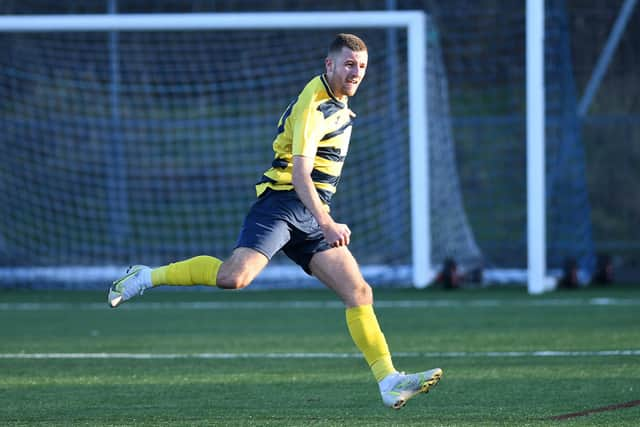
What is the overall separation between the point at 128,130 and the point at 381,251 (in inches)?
144

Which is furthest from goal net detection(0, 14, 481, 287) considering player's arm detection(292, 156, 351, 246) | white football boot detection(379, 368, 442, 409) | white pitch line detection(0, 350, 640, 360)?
white football boot detection(379, 368, 442, 409)

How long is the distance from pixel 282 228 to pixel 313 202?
0.32 m

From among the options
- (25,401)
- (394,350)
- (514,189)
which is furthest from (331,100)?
(514,189)

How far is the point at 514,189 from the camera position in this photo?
16.2m

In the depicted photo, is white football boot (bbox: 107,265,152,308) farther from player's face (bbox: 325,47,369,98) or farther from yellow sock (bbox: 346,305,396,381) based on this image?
player's face (bbox: 325,47,369,98)

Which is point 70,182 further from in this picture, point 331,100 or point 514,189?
point 331,100

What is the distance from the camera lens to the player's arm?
186 inches

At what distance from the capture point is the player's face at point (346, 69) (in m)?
4.99

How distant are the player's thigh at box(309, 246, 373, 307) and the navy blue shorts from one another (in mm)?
49

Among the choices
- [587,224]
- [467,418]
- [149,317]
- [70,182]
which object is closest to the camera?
[467,418]

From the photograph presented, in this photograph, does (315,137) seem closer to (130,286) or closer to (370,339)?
(370,339)

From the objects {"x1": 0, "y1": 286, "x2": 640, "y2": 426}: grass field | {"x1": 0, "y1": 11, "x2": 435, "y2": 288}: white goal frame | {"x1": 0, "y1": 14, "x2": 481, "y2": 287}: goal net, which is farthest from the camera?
{"x1": 0, "y1": 14, "x2": 481, "y2": 287}: goal net

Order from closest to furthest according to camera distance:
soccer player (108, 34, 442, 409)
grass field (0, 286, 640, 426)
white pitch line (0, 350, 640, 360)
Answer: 1. soccer player (108, 34, 442, 409)
2. grass field (0, 286, 640, 426)
3. white pitch line (0, 350, 640, 360)

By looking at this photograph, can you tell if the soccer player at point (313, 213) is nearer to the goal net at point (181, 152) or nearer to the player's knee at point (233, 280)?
the player's knee at point (233, 280)
